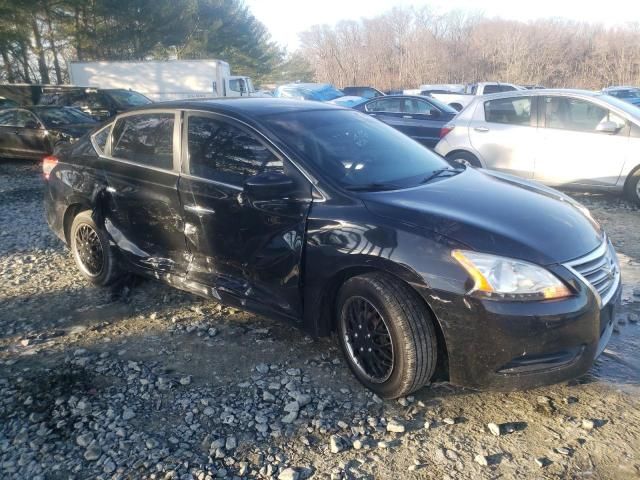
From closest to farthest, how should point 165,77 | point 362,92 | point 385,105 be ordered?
point 385,105, point 165,77, point 362,92

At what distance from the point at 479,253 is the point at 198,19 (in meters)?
37.1

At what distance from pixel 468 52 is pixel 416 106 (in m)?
48.5

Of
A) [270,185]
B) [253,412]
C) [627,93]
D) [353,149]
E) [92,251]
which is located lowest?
[253,412]

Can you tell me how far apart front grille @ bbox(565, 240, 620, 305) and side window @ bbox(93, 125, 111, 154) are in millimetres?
3746

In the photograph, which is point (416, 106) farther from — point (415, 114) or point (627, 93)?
point (627, 93)

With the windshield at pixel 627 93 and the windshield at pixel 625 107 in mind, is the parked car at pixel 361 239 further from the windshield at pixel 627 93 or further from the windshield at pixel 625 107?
the windshield at pixel 627 93

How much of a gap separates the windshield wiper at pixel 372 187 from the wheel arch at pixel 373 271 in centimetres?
51

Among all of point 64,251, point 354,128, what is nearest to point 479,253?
point 354,128

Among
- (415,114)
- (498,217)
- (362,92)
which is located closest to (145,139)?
(498,217)

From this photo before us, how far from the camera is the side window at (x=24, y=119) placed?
11.7m

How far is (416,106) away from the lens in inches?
478

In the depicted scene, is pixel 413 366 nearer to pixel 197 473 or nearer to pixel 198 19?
pixel 197 473

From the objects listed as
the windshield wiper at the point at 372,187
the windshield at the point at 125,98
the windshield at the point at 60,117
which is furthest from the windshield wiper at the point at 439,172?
the windshield at the point at 125,98

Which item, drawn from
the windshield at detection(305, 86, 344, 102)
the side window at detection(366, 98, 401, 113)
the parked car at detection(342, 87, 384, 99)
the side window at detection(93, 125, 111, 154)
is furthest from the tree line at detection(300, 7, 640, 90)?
the side window at detection(93, 125, 111, 154)
